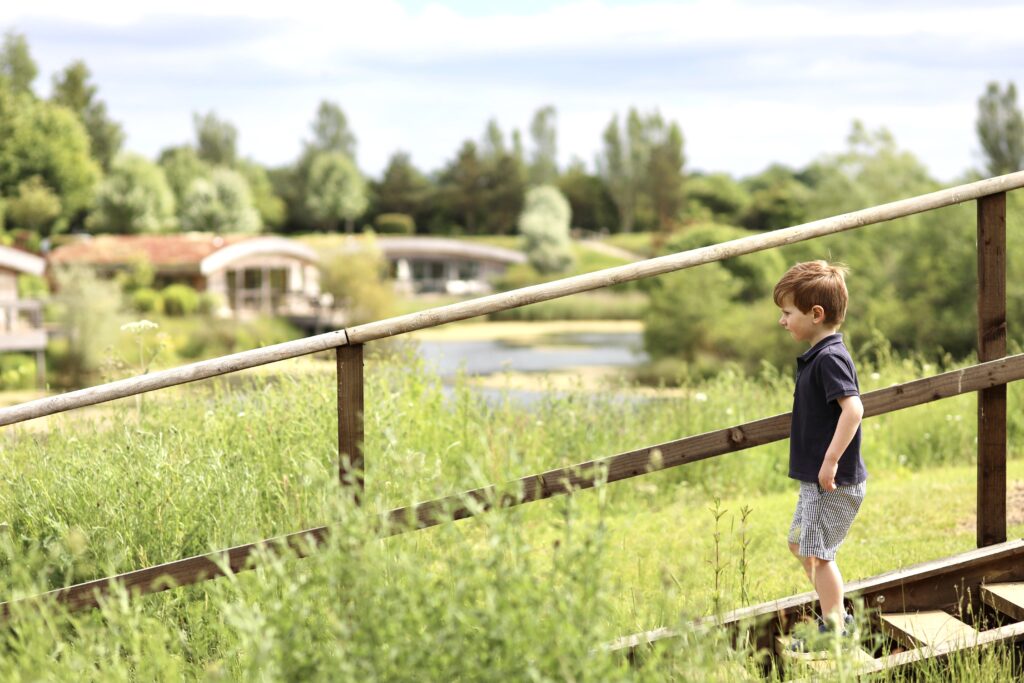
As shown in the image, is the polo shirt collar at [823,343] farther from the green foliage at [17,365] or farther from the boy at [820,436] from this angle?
the green foliage at [17,365]

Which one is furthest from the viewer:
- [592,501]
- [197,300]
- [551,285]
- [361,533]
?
[197,300]

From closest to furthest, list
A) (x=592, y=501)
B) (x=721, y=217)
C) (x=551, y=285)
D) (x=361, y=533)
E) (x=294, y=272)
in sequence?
(x=361, y=533), (x=551, y=285), (x=592, y=501), (x=294, y=272), (x=721, y=217)

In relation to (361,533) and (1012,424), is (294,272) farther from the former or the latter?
(361,533)

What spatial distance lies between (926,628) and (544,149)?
80620 millimetres

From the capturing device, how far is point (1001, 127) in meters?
52.8

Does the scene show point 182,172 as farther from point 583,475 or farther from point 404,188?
point 583,475

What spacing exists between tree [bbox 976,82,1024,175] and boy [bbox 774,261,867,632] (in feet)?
178

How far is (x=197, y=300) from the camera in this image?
44.3m

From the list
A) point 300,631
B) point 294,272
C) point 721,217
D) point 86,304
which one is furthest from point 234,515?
point 721,217

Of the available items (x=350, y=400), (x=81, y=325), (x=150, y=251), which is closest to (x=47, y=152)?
(x=150, y=251)

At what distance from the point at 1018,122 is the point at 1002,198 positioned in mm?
54517

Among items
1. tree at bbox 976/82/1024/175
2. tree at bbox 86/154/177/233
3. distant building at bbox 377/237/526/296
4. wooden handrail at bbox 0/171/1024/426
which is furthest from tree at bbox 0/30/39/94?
wooden handrail at bbox 0/171/1024/426

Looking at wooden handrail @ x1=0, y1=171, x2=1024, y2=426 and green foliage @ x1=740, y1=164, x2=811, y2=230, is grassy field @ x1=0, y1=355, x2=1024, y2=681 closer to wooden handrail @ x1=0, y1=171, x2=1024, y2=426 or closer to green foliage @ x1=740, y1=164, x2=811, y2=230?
wooden handrail @ x1=0, y1=171, x2=1024, y2=426

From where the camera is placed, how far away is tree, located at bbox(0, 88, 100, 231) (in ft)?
195
